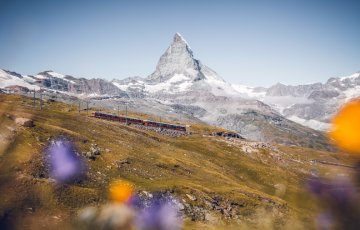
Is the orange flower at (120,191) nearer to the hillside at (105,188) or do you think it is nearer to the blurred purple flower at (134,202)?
the blurred purple flower at (134,202)

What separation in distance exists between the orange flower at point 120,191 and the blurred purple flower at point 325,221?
5659 centimetres

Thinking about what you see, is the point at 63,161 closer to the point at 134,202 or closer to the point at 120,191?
the point at 120,191

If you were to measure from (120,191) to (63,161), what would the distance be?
1299cm

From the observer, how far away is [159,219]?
39625 mm

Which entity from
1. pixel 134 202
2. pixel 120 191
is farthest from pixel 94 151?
pixel 134 202

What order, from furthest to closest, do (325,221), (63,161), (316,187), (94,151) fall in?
(316,187)
(325,221)
(94,151)
(63,161)

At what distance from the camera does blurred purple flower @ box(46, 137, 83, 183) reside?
39.0m

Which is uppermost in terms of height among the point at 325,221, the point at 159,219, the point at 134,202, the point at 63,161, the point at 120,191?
the point at 63,161

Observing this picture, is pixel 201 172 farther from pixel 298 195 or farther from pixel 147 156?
pixel 298 195

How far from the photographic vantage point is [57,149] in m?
46.1

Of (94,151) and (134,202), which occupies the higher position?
(94,151)

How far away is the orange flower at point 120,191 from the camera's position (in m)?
38.3

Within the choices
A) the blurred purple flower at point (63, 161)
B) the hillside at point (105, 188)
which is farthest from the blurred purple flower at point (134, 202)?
the blurred purple flower at point (63, 161)

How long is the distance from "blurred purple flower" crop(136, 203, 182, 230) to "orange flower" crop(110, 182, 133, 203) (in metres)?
4.22
